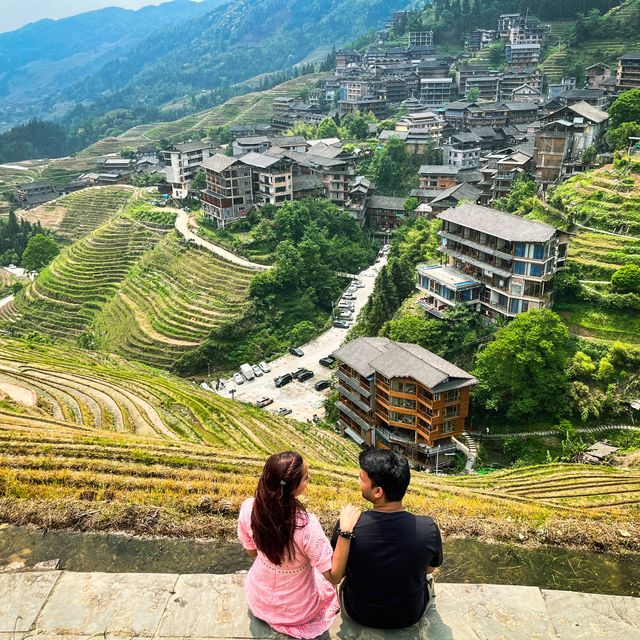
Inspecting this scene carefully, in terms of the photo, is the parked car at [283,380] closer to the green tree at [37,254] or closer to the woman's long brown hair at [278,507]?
the woman's long brown hair at [278,507]

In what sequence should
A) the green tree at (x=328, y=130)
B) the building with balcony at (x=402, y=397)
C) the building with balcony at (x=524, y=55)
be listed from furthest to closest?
the building with balcony at (x=524, y=55), the green tree at (x=328, y=130), the building with balcony at (x=402, y=397)

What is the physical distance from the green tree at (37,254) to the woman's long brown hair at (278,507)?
216ft

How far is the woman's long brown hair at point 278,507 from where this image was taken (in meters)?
4.89

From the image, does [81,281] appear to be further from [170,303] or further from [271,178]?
[271,178]

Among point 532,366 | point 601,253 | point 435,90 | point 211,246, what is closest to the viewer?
point 532,366

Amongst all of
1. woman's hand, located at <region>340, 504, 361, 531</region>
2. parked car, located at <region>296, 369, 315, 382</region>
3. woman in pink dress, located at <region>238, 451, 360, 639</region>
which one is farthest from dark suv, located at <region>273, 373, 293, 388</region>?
woman's hand, located at <region>340, 504, 361, 531</region>

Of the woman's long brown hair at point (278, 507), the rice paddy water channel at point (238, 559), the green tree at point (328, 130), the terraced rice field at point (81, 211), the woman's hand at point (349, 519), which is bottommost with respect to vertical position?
the terraced rice field at point (81, 211)

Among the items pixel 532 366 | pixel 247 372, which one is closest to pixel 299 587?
pixel 532 366

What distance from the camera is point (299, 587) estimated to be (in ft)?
17.2

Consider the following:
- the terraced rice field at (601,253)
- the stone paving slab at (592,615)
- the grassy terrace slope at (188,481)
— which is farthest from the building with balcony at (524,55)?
the stone paving slab at (592,615)

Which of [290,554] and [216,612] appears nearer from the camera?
[290,554]

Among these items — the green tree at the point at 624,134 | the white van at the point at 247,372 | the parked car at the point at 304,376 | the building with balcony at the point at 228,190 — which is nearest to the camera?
the parked car at the point at 304,376

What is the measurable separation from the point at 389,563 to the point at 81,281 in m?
54.1

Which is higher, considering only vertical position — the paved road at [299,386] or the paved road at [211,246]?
the paved road at [211,246]
